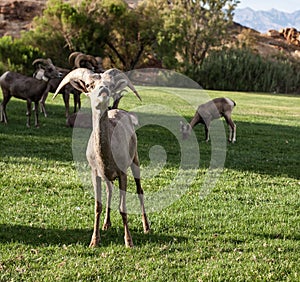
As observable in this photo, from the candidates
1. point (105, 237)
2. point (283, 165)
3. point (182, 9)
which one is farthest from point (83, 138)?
point (182, 9)

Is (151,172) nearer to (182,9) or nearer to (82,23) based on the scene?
(82,23)

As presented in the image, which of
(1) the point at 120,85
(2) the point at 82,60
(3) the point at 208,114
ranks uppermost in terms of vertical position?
(1) the point at 120,85

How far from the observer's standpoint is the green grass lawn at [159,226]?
13.8 ft

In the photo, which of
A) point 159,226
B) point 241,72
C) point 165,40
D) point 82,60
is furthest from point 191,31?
point 159,226

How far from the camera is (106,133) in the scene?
165 inches

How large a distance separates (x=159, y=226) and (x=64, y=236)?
3.76ft

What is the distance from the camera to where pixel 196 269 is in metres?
4.25

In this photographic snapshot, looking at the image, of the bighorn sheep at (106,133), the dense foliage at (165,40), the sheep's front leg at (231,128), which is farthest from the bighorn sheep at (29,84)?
the dense foliage at (165,40)

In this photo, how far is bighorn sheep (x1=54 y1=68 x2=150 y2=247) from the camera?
4016 mm

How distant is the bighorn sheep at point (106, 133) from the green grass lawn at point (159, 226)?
1.39 ft

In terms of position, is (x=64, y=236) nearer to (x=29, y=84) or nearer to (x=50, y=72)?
(x=50, y=72)

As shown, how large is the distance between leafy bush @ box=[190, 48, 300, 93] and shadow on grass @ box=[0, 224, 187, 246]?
36606 mm

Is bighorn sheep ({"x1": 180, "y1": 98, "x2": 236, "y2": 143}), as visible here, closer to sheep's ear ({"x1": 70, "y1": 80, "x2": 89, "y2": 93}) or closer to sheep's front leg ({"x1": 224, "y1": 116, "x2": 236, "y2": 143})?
sheep's front leg ({"x1": 224, "y1": 116, "x2": 236, "y2": 143})

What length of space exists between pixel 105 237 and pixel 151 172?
3246 millimetres
